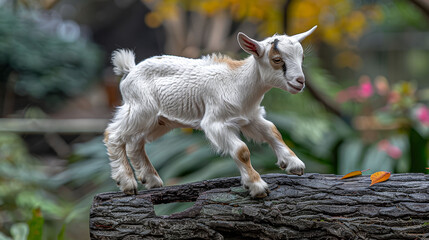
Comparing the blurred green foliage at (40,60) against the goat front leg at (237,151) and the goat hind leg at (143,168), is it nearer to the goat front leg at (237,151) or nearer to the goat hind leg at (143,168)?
the goat hind leg at (143,168)

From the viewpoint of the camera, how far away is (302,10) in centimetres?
391

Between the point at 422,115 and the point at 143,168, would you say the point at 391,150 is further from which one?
the point at 143,168

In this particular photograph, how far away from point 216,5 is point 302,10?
0.86 m

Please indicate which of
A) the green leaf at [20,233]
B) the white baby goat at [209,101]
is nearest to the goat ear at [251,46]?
the white baby goat at [209,101]

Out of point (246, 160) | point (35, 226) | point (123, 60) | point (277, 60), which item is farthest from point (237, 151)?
point (35, 226)

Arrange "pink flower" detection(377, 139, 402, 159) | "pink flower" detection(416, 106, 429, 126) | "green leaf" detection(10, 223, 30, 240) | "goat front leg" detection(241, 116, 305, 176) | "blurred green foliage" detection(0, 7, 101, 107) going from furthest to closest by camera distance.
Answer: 1. "blurred green foliage" detection(0, 7, 101, 107)
2. "pink flower" detection(416, 106, 429, 126)
3. "pink flower" detection(377, 139, 402, 159)
4. "green leaf" detection(10, 223, 30, 240)
5. "goat front leg" detection(241, 116, 305, 176)

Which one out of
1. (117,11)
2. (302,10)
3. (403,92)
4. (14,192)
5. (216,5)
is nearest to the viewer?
(403,92)

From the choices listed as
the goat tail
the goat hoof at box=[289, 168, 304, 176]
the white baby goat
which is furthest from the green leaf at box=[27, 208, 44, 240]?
the goat hoof at box=[289, 168, 304, 176]

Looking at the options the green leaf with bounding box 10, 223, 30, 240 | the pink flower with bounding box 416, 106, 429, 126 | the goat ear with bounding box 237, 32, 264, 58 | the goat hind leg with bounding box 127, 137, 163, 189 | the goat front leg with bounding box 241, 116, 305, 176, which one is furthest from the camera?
the pink flower with bounding box 416, 106, 429, 126

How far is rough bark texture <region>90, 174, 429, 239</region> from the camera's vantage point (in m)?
1.12

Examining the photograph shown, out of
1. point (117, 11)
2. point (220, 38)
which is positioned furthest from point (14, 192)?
point (117, 11)

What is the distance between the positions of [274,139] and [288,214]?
224 millimetres

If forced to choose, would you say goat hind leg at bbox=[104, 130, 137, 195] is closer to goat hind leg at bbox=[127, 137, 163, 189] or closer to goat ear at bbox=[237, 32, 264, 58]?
goat hind leg at bbox=[127, 137, 163, 189]

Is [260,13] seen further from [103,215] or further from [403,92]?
[103,215]
